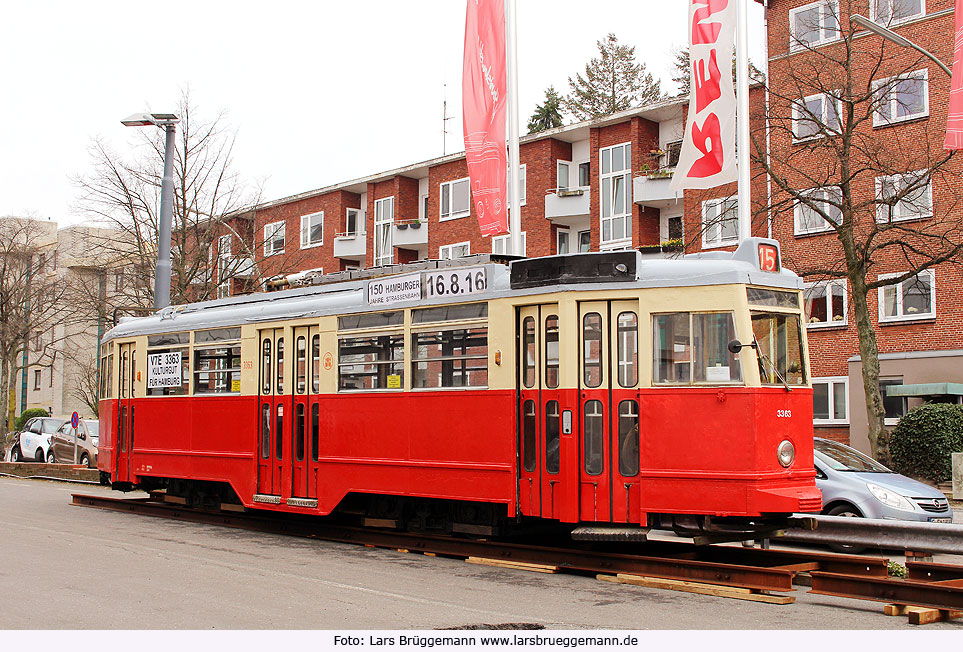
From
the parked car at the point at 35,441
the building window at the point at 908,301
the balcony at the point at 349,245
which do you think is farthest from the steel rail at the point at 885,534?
the balcony at the point at 349,245

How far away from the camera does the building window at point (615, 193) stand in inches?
1463

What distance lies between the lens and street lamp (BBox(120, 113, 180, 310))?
21438 mm

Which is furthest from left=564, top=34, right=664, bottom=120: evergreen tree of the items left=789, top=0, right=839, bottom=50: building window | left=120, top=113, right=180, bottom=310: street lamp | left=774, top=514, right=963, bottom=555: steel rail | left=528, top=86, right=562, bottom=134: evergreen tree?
left=774, top=514, right=963, bottom=555: steel rail

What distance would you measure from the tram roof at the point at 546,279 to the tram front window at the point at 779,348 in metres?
0.36

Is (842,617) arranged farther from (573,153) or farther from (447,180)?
(447,180)

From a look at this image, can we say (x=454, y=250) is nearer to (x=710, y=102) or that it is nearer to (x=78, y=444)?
(x=78, y=444)

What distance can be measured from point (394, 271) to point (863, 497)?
22.6ft

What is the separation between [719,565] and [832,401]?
23.2m

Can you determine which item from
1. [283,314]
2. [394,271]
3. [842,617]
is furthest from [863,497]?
[283,314]

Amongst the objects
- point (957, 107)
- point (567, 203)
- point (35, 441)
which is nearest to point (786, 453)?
point (957, 107)

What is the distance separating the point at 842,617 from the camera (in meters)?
8.38

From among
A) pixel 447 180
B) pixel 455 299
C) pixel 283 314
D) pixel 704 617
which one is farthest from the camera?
pixel 447 180

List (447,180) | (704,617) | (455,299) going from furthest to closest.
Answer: (447,180), (455,299), (704,617)

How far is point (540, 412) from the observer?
10836 mm
